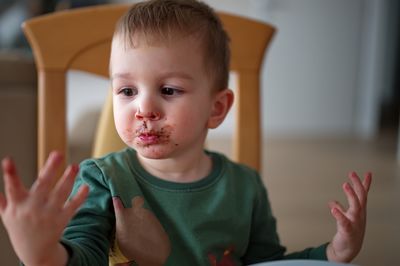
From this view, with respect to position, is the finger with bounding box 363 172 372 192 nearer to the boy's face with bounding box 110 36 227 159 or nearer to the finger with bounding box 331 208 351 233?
the finger with bounding box 331 208 351 233

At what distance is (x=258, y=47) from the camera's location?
3.43 ft

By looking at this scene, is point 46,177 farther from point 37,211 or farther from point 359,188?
point 359,188

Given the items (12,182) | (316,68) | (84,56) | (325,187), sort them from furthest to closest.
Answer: (316,68), (325,187), (84,56), (12,182)

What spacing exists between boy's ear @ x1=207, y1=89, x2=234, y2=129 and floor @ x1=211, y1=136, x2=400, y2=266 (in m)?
0.75

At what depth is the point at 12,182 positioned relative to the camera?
0.46m

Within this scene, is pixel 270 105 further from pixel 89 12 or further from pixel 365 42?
pixel 89 12

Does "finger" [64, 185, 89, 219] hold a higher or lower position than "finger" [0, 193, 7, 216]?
lower

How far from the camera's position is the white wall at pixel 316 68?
14.1ft

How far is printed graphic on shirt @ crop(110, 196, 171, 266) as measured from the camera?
692 mm

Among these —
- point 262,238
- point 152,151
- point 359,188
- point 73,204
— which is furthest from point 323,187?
point 73,204

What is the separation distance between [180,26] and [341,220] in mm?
354

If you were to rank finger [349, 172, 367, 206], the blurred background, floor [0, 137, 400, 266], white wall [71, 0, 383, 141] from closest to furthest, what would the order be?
finger [349, 172, 367, 206] < floor [0, 137, 400, 266] < the blurred background < white wall [71, 0, 383, 141]

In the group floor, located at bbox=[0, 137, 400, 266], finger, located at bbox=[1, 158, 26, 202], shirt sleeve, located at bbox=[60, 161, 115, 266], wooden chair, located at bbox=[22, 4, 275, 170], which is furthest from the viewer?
floor, located at bbox=[0, 137, 400, 266]

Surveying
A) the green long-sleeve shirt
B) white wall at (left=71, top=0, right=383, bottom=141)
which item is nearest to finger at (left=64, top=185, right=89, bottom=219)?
the green long-sleeve shirt
